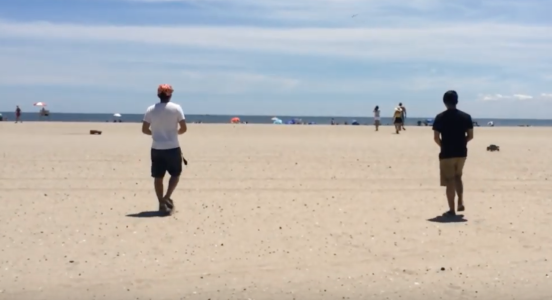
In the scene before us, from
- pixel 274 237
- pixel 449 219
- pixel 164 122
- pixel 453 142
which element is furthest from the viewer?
pixel 453 142

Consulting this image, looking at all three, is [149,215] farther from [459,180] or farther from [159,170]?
[459,180]

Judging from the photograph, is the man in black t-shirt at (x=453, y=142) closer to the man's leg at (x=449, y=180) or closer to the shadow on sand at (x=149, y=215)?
the man's leg at (x=449, y=180)

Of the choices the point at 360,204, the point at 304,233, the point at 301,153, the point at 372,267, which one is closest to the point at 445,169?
the point at 360,204

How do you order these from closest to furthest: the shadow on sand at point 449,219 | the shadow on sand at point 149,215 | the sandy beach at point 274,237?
the sandy beach at point 274,237, the shadow on sand at point 449,219, the shadow on sand at point 149,215

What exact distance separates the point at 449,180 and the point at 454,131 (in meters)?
0.65

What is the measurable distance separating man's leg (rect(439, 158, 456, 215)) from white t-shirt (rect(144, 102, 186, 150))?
11.6 feet

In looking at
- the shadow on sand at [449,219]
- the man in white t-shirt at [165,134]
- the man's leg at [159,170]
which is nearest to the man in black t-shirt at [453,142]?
the shadow on sand at [449,219]

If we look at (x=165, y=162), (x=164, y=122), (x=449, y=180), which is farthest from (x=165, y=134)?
(x=449, y=180)

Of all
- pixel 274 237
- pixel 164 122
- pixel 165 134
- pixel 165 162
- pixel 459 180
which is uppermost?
pixel 164 122

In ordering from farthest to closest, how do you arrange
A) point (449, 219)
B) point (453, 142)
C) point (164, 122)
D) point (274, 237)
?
→ 1. point (453, 142)
2. point (164, 122)
3. point (449, 219)
4. point (274, 237)

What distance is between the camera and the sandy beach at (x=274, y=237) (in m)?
6.71

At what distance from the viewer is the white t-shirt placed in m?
10.0

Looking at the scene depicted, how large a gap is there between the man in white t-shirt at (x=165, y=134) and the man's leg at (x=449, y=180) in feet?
11.4

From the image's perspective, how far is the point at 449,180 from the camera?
1011 centimetres
